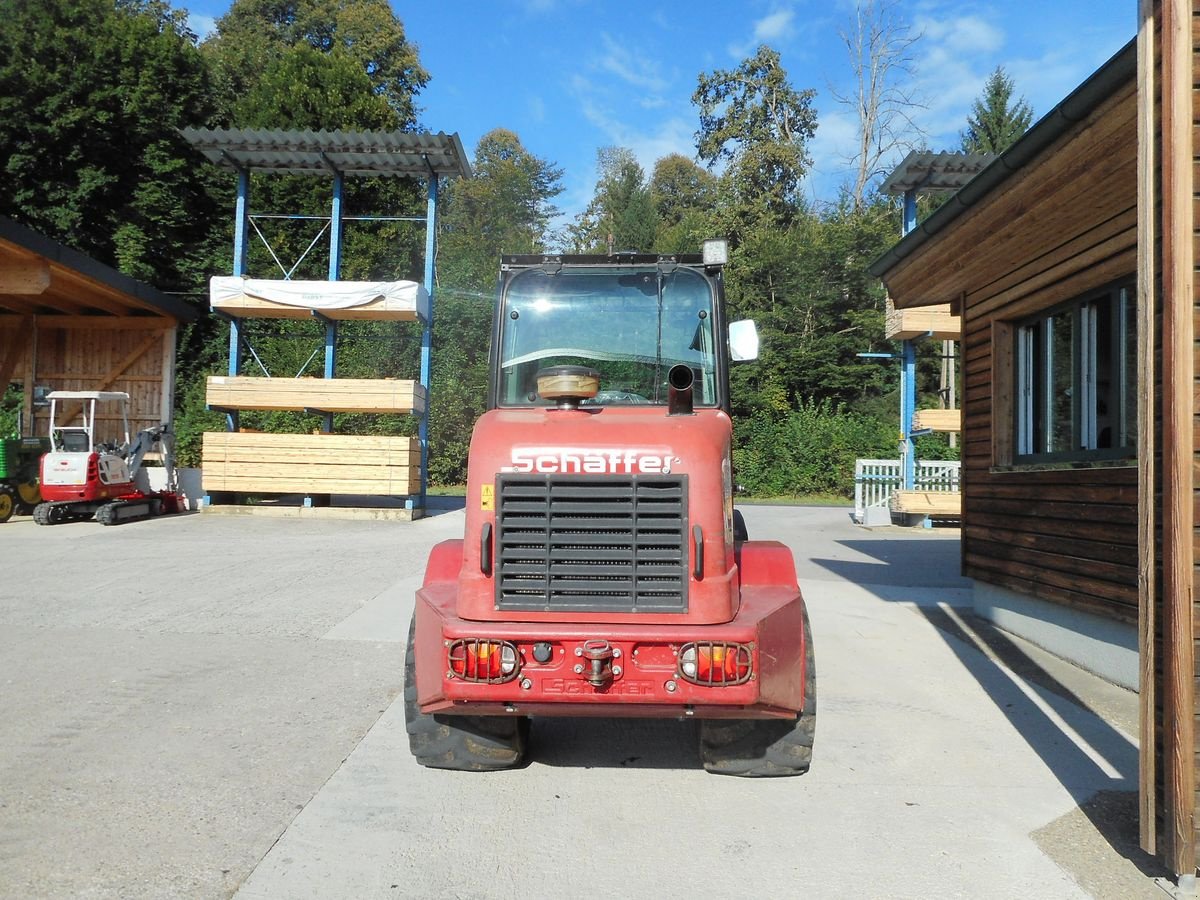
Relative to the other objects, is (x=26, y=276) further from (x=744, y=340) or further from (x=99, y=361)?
(x=744, y=340)

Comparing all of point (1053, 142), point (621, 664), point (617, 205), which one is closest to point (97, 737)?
point (621, 664)

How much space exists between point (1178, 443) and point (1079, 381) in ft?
13.4

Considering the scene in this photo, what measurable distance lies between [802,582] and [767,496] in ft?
65.4

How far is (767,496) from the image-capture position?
30359 millimetres

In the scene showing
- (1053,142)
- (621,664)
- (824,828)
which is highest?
(1053,142)

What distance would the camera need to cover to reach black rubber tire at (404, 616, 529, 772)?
430 cm

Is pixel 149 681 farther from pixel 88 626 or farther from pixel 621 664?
pixel 621 664

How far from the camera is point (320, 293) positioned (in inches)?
705

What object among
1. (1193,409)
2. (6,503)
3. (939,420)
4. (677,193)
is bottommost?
(6,503)

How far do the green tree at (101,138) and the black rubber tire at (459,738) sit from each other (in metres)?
26.7

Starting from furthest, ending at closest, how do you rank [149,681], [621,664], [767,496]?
1. [767,496]
2. [149,681]
3. [621,664]

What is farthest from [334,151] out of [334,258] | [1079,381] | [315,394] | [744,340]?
Result: [744,340]

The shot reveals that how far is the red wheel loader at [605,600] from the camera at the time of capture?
362cm

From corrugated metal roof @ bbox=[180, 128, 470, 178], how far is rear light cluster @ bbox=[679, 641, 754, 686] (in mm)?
16000
